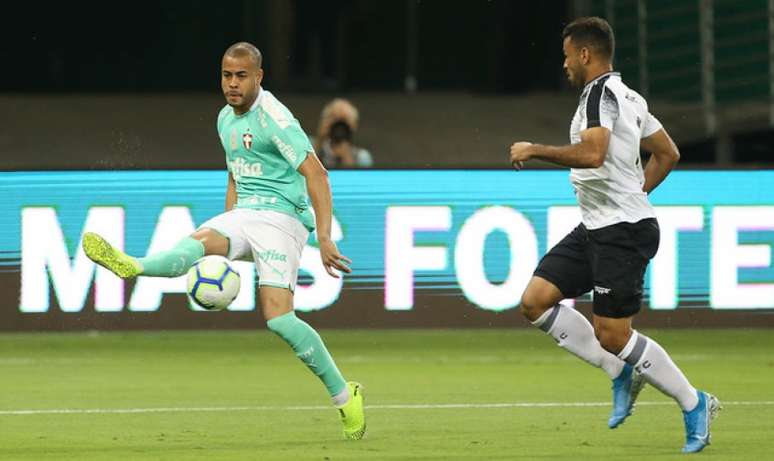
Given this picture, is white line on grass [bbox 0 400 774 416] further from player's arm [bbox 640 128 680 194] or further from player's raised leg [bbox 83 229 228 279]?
player's arm [bbox 640 128 680 194]

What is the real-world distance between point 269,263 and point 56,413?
195 cm

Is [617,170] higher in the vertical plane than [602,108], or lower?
lower

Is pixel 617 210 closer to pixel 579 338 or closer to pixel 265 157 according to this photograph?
pixel 579 338

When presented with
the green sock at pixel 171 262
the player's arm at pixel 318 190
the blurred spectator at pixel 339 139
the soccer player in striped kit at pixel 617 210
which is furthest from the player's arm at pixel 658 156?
the blurred spectator at pixel 339 139

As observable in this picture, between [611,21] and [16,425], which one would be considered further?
[611,21]

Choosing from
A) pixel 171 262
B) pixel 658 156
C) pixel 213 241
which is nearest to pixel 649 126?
pixel 658 156

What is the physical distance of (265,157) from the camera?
8.46 meters

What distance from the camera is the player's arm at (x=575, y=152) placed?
739 centimetres

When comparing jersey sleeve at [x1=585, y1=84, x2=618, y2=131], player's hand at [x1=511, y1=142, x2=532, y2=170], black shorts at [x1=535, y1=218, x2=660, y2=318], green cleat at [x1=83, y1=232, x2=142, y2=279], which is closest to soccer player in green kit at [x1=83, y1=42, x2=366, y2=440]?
green cleat at [x1=83, y1=232, x2=142, y2=279]

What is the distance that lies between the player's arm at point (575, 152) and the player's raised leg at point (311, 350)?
4.66ft

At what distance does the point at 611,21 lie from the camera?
19.8 metres

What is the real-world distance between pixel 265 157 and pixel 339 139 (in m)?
6.31

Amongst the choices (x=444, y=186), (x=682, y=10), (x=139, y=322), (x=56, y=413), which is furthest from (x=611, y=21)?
(x=56, y=413)

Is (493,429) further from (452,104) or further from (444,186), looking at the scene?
(452,104)
